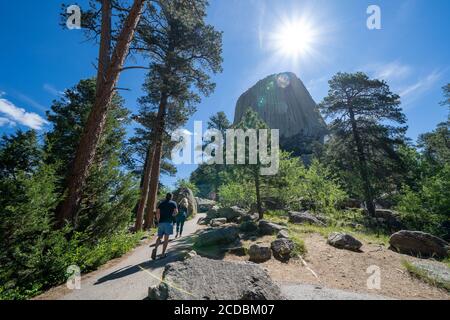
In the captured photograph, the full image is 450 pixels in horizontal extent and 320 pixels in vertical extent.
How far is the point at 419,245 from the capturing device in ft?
24.6

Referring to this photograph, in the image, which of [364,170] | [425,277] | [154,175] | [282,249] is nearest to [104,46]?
[154,175]

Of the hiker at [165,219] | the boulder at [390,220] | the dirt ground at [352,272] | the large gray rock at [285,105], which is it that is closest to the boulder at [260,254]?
the dirt ground at [352,272]

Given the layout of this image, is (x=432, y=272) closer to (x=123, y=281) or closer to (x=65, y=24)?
(x=123, y=281)

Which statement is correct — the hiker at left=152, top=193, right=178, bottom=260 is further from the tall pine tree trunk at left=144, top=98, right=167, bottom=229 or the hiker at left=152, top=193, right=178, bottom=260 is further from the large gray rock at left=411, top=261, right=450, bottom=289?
the tall pine tree trunk at left=144, top=98, right=167, bottom=229

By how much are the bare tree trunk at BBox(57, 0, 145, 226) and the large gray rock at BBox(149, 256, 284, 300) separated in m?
4.06

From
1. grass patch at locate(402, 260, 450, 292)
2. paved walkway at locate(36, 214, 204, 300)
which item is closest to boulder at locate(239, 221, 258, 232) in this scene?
paved walkway at locate(36, 214, 204, 300)

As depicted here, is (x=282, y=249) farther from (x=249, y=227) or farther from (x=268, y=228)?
(x=249, y=227)

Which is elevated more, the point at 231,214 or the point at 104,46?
the point at 104,46

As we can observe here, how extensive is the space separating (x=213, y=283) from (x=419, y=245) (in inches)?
328

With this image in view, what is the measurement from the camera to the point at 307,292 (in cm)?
417

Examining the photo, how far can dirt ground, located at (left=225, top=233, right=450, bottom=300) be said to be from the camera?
14.8 ft

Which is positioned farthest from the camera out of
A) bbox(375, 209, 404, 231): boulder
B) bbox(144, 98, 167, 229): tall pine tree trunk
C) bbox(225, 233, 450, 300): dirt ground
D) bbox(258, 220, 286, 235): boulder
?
bbox(375, 209, 404, 231): boulder

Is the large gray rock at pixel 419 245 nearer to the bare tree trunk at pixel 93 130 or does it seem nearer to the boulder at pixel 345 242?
the boulder at pixel 345 242
